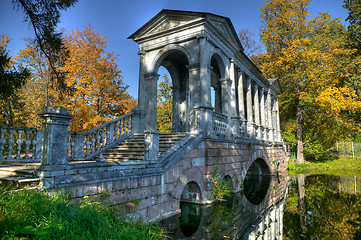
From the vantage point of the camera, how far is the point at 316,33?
79.7 ft

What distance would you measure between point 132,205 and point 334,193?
9.85 meters

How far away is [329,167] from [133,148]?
20.7 metres

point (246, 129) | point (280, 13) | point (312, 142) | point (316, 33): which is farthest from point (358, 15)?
point (246, 129)

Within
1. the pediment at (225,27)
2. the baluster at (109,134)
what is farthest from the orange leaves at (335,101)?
the baluster at (109,134)

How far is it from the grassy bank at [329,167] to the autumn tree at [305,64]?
1172 millimetres

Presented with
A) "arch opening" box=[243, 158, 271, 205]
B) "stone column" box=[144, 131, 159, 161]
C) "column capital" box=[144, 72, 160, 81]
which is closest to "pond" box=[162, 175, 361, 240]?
"stone column" box=[144, 131, 159, 161]

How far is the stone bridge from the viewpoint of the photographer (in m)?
4.38

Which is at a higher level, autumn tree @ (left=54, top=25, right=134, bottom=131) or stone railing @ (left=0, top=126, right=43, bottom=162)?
autumn tree @ (left=54, top=25, right=134, bottom=131)

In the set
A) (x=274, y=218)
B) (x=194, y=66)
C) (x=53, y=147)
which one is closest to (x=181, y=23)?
(x=194, y=66)

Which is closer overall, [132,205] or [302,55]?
[132,205]

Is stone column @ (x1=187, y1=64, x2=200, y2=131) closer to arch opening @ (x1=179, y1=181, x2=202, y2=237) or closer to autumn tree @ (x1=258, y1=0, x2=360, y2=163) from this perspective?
arch opening @ (x1=179, y1=181, x2=202, y2=237)

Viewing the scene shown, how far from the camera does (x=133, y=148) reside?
27.7ft

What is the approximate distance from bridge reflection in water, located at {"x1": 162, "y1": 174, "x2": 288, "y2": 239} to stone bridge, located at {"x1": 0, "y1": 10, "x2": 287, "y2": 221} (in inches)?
15.4

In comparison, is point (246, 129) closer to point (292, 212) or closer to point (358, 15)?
point (292, 212)
